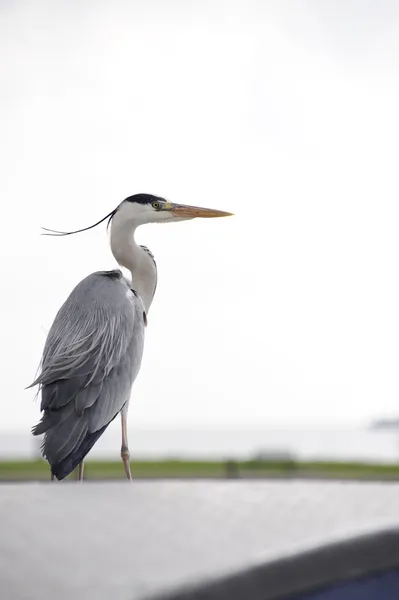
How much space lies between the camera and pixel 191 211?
25.6 feet

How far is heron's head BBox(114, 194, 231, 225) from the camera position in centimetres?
760

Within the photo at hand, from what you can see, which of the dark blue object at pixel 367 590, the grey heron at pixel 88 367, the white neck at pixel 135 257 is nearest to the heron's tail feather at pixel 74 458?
the grey heron at pixel 88 367

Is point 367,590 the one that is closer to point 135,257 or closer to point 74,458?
point 74,458

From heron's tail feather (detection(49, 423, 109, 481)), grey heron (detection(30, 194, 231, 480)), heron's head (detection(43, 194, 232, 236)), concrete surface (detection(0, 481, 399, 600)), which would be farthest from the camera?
heron's head (detection(43, 194, 232, 236))

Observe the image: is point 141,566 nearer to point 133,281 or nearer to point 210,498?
point 210,498

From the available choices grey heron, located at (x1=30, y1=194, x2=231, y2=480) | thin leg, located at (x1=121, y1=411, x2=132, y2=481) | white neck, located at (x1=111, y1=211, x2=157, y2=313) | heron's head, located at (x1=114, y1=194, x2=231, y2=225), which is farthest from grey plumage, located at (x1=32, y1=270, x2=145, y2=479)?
heron's head, located at (x1=114, y1=194, x2=231, y2=225)

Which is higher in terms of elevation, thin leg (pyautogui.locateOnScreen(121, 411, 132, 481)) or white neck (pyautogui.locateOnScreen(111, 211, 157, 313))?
white neck (pyautogui.locateOnScreen(111, 211, 157, 313))

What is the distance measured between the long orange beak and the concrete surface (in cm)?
638

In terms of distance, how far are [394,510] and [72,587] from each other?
56cm

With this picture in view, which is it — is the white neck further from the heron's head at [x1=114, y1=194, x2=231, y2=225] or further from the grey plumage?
the grey plumage

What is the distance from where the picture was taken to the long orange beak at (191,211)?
25.2 ft

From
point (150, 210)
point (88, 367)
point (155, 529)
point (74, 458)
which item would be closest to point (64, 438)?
point (74, 458)

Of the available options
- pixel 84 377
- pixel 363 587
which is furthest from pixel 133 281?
pixel 363 587

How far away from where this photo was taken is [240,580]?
860 mm
